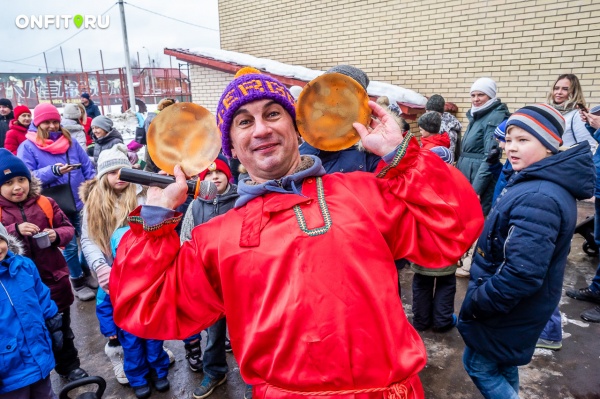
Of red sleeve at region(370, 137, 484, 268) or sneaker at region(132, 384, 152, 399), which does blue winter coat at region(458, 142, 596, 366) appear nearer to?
red sleeve at region(370, 137, 484, 268)

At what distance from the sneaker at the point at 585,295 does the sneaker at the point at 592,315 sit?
0.78ft

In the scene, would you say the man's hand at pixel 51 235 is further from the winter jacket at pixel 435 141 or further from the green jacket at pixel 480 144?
the green jacket at pixel 480 144

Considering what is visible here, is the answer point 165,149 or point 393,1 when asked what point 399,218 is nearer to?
point 165,149

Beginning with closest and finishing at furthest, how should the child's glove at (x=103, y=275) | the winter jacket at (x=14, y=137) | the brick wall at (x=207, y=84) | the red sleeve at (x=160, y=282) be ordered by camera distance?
1. the red sleeve at (x=160, y=282)
2. the child's glove at (x=103, y=275)
3. the winter jacket at (x=14, y=137)
4. the brick wall at (x=207, y=84)

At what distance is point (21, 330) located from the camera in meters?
2.46

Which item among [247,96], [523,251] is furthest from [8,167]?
[523,251]

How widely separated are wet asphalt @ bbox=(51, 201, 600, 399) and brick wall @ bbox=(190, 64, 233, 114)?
22.0 feet

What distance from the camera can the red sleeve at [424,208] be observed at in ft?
4.63

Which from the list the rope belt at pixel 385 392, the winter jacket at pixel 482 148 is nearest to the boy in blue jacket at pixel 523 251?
the rope belt at pixel 385 392

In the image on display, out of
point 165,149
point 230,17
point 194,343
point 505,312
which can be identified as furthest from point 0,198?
point 230,17

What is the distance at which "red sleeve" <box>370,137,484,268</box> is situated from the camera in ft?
4.63

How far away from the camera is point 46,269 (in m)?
3.33

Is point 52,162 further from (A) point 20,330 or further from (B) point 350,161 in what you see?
(B) point 350,161

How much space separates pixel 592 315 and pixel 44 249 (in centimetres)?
528
